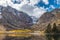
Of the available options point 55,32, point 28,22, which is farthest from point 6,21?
point 55,32

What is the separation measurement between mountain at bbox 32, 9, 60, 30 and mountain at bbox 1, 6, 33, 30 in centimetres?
72

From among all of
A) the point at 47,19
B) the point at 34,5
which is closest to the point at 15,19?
the point at 34,5

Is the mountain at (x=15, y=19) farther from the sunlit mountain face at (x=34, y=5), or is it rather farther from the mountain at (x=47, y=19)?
the mountain at (x=47, y=19)

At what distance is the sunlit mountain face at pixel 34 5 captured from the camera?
15523 mm

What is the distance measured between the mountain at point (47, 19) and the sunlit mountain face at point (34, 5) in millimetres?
356

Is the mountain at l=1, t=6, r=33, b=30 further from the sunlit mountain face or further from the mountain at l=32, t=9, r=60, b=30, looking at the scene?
the mountain at l=32, t=9, r=60, b=30

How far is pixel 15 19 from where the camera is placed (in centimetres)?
1619

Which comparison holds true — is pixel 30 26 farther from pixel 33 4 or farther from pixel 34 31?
pixel 33 4

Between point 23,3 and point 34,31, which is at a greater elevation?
point 23,3

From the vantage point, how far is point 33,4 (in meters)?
15.8

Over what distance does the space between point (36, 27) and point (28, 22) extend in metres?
1.00

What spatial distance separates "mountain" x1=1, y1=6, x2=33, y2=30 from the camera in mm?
15695

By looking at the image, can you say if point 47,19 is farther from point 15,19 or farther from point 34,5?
point 15,19

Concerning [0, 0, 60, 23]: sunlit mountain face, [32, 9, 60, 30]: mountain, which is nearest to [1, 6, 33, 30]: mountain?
[0, 0, 60, 23]: sunlit mountain face
